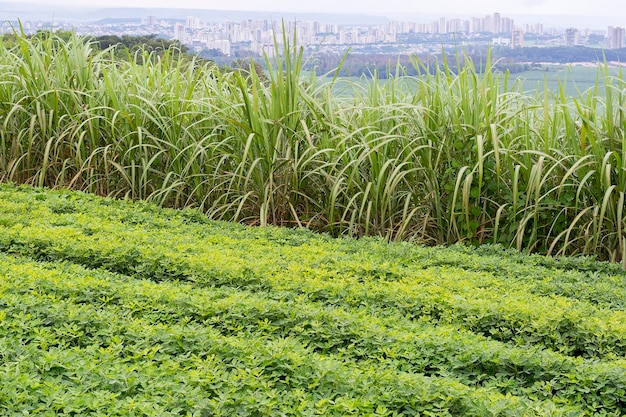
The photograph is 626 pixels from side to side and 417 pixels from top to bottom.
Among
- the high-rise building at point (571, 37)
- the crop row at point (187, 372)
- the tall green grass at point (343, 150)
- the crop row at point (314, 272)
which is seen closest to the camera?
the crop row at point (187, 372)

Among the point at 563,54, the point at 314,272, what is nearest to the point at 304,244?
the point at 314,272

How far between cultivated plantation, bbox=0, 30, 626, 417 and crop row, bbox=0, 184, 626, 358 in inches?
0.5

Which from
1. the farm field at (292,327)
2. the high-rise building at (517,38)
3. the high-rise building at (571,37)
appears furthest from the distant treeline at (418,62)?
the farm field at (292,327)

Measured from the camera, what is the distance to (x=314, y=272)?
122 inches

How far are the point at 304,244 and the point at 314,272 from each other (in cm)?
64

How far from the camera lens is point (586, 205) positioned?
4148 millimetres

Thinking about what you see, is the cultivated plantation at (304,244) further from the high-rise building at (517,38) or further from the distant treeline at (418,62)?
the high-rise building at (517,38)

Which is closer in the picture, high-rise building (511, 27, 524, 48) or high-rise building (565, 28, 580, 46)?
high-rise building (511, 27, 524, 48)

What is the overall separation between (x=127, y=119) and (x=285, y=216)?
1.24 metres

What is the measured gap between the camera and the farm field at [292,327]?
6.34ft

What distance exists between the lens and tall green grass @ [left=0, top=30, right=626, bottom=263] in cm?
414

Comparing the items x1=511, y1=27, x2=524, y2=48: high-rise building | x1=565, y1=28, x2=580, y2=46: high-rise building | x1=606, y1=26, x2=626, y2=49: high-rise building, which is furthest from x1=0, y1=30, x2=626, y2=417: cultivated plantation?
x1=565, y1=28, x2=580, y2=46: high-rise building

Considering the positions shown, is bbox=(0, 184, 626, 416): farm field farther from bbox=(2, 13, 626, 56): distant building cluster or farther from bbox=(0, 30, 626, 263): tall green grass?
bbox=(2, 13, 626, 56): distant building cluster

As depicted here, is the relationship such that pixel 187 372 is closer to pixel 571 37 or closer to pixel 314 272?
pixel 314 272
